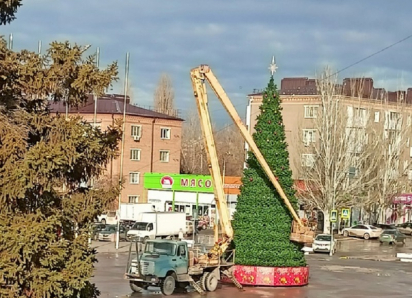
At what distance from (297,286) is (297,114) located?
5301 centimetres

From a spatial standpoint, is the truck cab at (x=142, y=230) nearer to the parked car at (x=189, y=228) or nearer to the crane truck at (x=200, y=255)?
the parked car at (x=189, y=228)

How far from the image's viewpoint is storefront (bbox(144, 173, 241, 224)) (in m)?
65.2

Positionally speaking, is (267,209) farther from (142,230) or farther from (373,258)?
(142,230)

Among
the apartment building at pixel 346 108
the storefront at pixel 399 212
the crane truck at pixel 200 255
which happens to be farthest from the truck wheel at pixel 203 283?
the storefront at pixel 399 212

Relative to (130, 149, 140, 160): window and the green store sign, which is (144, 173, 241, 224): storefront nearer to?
the green store sign

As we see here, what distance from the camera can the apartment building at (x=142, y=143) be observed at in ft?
240

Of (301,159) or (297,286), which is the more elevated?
(301,159)

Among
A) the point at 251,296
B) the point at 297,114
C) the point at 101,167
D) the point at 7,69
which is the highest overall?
the point at 297,114

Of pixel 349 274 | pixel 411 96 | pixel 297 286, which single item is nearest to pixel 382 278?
pixel 349 274

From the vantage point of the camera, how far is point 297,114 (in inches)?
3157

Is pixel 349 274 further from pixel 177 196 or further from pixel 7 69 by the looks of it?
pixel 177 196

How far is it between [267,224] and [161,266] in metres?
5.29

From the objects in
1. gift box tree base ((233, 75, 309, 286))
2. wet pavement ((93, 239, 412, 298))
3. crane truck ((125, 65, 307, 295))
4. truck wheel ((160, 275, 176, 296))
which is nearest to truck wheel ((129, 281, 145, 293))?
crane truck ((125, 65, 307, 295))

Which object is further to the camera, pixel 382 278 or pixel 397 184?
pixel 397 184
